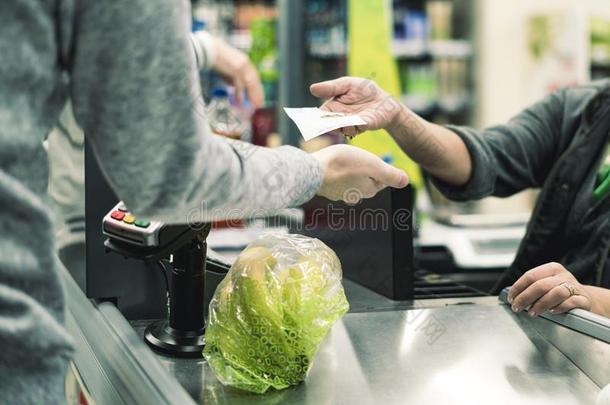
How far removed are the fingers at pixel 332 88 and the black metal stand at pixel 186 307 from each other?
54cm

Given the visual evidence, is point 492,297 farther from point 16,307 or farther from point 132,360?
point 16,307

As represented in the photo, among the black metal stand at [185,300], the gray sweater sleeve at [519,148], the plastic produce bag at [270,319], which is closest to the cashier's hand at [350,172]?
the plastic produce bag at [270,319]

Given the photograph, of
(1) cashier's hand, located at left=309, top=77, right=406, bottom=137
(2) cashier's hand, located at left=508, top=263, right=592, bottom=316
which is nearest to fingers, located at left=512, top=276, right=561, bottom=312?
(2) cashier's hand, located at left=508, top=263, right=592, bottom=316

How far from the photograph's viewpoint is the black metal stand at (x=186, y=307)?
1.17 meters

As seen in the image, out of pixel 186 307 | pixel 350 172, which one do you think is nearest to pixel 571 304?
pixel 350 172

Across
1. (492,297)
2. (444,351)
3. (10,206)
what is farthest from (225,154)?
(492,297)

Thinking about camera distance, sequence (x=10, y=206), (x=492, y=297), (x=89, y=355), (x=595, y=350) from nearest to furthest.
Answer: (x=10, y=206)
(x=595, y=350)
(x=89, y=355)
(x=492, y=297)

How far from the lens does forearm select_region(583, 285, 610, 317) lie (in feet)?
4.36

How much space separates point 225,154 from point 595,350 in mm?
659

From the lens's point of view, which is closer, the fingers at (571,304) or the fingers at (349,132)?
the fingers at (571,304)

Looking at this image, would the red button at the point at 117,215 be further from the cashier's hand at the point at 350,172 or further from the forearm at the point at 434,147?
the forearm at the point at 434,147

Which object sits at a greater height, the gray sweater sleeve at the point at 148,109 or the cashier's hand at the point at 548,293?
the gray sweater sleeve at the point at 148,109

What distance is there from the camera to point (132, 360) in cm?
105

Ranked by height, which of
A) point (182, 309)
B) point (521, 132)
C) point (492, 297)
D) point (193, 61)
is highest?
point (193, 61)
